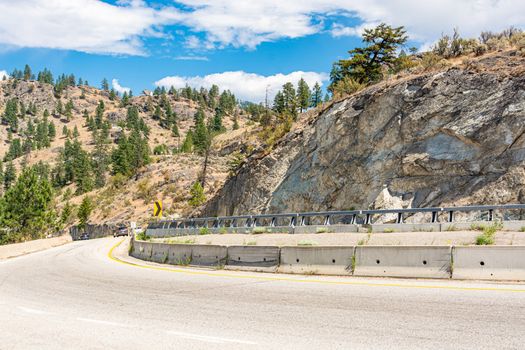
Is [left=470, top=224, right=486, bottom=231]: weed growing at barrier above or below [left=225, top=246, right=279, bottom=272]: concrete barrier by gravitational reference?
above

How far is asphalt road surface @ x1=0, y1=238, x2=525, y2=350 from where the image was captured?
633cm

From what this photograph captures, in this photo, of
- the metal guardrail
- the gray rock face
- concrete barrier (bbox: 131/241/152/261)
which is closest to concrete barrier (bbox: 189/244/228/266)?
concrete barrier (bbox: 131/241/152/261)

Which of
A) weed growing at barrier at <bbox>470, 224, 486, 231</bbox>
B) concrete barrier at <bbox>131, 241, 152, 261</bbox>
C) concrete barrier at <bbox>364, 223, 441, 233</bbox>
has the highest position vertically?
weed growing at barrier at <bbox>470, 224, 486, 231</bbox>

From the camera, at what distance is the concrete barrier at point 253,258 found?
13.9 m

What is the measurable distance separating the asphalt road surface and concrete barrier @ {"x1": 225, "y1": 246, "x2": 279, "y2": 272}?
1.52 metres

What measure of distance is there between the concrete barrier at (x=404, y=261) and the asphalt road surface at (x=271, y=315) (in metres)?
0.47

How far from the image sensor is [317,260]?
12906 mm

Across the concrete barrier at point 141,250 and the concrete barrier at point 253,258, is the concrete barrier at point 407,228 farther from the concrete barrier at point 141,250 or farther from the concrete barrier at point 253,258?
the concrete barrier at point 141,250

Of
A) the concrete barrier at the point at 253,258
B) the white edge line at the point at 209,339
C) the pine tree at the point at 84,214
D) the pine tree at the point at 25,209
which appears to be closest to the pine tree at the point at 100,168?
the pine tree at the point at 84,214

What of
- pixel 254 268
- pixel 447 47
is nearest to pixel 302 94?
pixel 447 47

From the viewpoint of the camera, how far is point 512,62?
82.1 ft

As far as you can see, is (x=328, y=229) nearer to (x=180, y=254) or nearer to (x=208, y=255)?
(x=208, y=255)

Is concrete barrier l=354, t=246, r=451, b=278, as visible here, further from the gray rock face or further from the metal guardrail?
the gray rock face

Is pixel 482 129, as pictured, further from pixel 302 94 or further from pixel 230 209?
pixel 302 94
